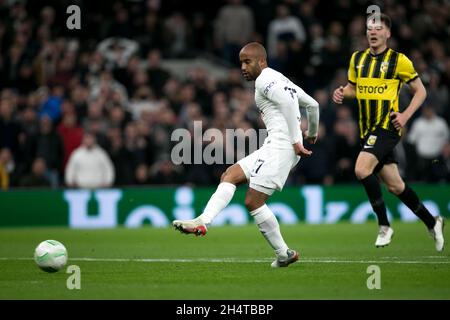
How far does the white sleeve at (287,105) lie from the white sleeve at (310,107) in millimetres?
207

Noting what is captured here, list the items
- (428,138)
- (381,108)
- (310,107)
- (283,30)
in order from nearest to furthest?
(310,107), (381,108), (428,138), (283,30)

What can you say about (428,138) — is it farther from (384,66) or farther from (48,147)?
(384,66)

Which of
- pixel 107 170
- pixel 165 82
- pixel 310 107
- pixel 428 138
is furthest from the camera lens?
pixel 165 82

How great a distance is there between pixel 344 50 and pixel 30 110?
7037 mm

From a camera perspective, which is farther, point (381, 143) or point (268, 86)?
point (381, 143)

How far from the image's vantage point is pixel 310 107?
10195mm

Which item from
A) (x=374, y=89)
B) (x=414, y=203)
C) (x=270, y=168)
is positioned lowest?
(x=414, y=203)

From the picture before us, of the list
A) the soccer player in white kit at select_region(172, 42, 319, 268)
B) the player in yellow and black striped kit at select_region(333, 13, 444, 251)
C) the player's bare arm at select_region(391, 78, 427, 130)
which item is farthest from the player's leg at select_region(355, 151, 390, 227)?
the soccer player in white kit at select_region(172, 42, 319, 268)

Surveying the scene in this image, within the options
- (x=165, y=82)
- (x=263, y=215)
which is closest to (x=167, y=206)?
(x=165, y=82)

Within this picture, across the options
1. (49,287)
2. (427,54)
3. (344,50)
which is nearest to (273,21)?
(344,50)

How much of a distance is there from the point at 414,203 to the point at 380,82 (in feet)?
4.82

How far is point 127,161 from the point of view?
1944 centimetres

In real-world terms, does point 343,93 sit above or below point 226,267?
above

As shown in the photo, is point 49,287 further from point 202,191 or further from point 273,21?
point 273,21
